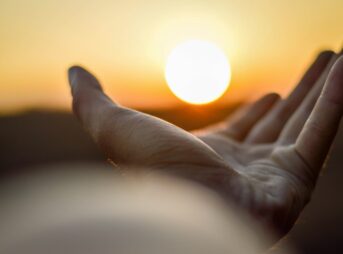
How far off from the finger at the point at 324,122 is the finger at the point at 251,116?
53.0 inches

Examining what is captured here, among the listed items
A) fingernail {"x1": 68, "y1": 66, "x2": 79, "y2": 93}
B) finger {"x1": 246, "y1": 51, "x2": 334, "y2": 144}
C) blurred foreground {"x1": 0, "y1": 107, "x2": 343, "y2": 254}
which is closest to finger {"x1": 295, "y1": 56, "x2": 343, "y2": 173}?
finger {"x1": 246, "y1": 51, "x2": 334, "y2": 144}

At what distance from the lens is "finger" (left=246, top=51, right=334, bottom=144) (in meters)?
3.27

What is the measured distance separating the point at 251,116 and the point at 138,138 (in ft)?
6.59

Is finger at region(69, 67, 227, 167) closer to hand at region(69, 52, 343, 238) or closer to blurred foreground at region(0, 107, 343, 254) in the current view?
hand at region(69, 52, 343, 238)

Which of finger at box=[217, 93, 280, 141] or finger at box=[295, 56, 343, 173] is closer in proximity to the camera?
finger at box=[295, 56, 343, 173]

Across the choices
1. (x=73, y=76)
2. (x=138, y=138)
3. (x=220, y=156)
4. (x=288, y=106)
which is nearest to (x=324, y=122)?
(x=220, y=156)

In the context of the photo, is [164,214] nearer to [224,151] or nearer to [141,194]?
[141,194]

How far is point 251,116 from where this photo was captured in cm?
384

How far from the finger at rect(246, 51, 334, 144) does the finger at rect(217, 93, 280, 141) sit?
189 millimetres

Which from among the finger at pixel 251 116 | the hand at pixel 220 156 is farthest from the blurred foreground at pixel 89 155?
the hand at pixel 220 156

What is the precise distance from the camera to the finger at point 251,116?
3703mm

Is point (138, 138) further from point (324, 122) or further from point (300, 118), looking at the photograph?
point (300, 118)

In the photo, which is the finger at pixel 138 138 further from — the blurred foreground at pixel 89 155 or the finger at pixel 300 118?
the blurred foreground at pixel 89 155

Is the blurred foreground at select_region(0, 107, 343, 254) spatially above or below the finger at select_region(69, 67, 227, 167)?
below
